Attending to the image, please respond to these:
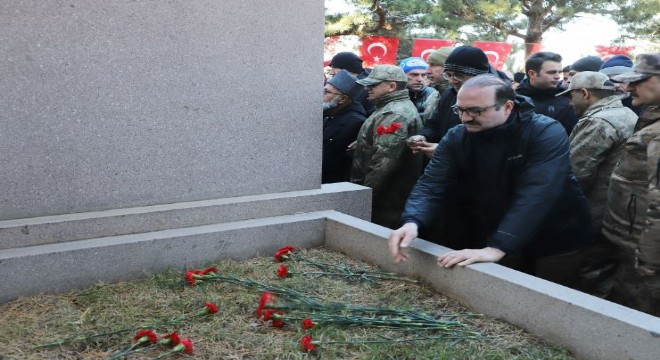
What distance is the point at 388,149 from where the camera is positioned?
458cm

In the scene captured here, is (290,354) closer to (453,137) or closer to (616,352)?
(616,352)

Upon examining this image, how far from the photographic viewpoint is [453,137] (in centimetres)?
338

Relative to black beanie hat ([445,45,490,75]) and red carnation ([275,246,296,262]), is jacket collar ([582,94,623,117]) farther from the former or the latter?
red carnation ([275,246,296,262])

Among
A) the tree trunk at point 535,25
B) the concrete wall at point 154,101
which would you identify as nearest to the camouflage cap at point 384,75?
the concrete wall at point 154,101

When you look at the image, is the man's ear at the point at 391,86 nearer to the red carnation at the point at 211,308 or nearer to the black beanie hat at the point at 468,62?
the black beanie hat at the point at 468,62

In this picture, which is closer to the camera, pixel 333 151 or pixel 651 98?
pixel 651 98

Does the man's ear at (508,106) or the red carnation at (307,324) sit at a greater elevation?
the man's ear at (508,106)

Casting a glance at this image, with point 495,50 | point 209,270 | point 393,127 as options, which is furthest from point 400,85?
point 495,50

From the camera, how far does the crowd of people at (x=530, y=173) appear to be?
306cm

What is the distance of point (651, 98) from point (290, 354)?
2.35 metres

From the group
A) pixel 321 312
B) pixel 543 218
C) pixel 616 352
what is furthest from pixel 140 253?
pixel 616 352

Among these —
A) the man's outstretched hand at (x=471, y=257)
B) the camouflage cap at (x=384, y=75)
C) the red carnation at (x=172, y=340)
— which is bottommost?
the red carnation at (x=172, y=340)

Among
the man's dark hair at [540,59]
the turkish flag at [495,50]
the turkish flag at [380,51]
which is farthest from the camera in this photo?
the turkish flag at [380,51]

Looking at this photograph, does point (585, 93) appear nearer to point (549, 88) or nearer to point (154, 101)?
point (549, 88)
